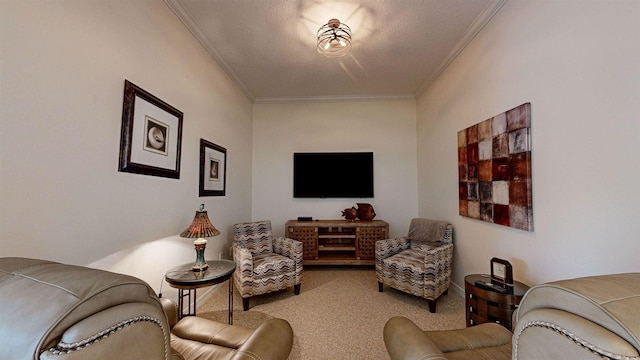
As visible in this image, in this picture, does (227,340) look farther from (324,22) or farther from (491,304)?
(324,22)

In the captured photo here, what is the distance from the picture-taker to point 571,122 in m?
1.46

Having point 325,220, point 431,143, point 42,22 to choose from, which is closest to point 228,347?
point 42,22

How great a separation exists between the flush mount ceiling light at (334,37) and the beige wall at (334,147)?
1799mm

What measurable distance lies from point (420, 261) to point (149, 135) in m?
2.78

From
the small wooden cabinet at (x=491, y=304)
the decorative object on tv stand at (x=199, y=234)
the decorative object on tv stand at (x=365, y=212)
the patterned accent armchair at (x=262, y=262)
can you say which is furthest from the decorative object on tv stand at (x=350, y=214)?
the decorative object on tv stand at (x=199, y=234)

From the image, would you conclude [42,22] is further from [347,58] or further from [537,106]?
[537,106]

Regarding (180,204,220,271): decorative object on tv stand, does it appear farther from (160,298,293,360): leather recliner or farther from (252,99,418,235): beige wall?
(252,99,418,235): beige wall

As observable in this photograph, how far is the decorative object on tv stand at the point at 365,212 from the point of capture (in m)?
3.67

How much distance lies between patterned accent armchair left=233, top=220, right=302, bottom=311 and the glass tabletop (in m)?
0.52

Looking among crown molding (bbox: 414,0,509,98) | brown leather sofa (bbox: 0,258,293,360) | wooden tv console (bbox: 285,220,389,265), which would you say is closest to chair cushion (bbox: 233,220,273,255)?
wooden tv console (bbox: 285,220,389,265)

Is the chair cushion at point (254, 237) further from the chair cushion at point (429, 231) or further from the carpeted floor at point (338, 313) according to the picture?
the chair cushion at point (429, 231)

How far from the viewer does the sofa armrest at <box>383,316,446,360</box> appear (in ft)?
2.88

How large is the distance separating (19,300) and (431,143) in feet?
12.4

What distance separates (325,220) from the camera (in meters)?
3.88
